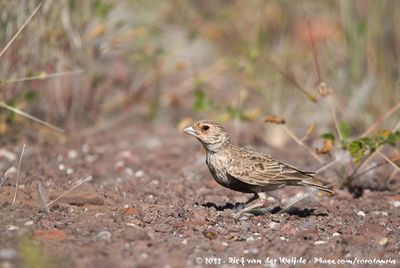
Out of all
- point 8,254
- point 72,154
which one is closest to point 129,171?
point 72,154

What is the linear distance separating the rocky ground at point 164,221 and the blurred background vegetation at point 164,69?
2.52 ft

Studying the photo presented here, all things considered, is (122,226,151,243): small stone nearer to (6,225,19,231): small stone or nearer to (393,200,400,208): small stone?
(6,225,19,231): small stone

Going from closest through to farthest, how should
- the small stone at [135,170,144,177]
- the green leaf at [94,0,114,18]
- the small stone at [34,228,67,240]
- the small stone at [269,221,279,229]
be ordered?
the small stone at [34,228,67,240], the small stone at [269,221,279,229], the small stone at [135,170,144,177], the green leaf at [94,0,114,18]

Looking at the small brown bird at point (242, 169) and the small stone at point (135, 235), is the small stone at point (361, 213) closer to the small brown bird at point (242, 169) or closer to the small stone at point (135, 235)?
the small brown bird at point (242, 169)

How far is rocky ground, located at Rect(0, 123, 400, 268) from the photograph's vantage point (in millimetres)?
4109

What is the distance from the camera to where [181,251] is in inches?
165

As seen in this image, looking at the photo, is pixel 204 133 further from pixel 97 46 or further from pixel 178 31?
pixel 178 31

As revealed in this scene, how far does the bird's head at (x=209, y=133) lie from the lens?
5.50 meters

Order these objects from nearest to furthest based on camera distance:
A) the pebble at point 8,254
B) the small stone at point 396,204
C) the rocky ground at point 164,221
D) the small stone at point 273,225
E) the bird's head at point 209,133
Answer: the pebble at point 8,254 → the rocky ground at point 164,221 → the small stone at point 273,225 → the bird's head at point 209,133 → the small stone at point 396,204

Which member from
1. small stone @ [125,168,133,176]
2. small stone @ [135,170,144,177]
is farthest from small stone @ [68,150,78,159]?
small stone @ [135,170,144,177]

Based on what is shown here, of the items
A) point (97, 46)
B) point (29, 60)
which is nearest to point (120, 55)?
point (97, 46)

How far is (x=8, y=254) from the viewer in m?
3.83

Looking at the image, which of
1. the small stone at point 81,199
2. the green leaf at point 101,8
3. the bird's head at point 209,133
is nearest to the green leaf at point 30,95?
the green leaf at point 101,8

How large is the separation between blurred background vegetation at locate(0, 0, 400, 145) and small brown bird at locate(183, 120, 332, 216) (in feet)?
3.71
